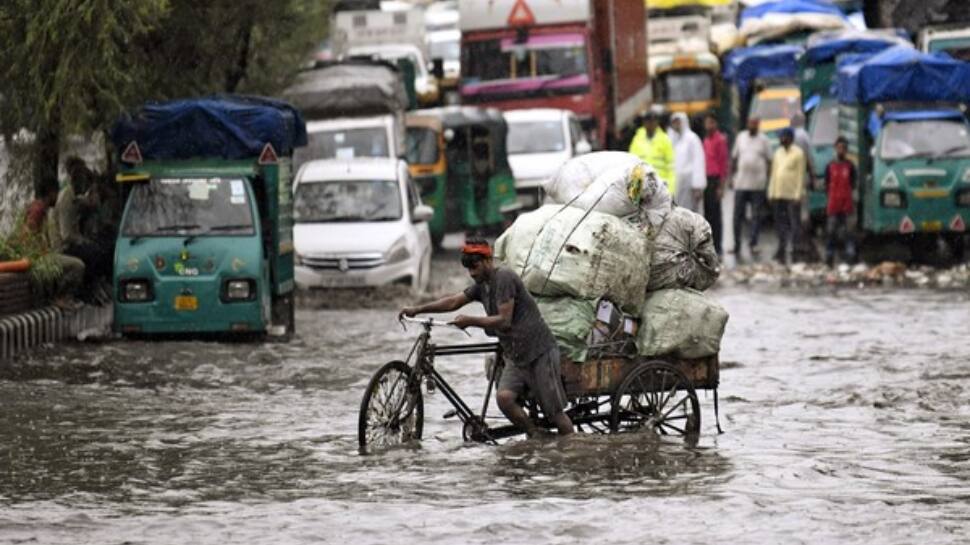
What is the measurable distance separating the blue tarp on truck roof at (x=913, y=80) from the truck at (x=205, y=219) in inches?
438

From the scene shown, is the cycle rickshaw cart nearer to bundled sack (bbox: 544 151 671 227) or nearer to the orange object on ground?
bundled sack (bbox: 544 151 671 227)

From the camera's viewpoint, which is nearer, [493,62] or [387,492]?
[387,492]

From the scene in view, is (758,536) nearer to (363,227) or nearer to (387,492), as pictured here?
(387,492)

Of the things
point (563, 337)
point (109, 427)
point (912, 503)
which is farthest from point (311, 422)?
point (912, 503)

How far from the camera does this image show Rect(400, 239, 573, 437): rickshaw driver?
13.6m

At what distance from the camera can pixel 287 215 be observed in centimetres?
2388

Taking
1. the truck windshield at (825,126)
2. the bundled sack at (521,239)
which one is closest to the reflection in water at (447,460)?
the bundled sack at (521,239)

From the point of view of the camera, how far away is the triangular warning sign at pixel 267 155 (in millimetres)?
22922

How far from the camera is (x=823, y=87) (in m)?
39.1

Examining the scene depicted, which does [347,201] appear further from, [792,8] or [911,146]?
[792,8]

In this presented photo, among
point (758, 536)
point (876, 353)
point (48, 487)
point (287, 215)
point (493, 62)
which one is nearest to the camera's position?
point (758, 536)

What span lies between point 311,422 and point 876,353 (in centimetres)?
653

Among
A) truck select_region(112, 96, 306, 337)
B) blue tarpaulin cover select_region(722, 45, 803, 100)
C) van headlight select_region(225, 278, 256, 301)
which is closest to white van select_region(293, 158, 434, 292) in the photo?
truck select_region(112, 96, 306, 337)

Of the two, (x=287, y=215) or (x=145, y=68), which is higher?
(x=145, y=68)
